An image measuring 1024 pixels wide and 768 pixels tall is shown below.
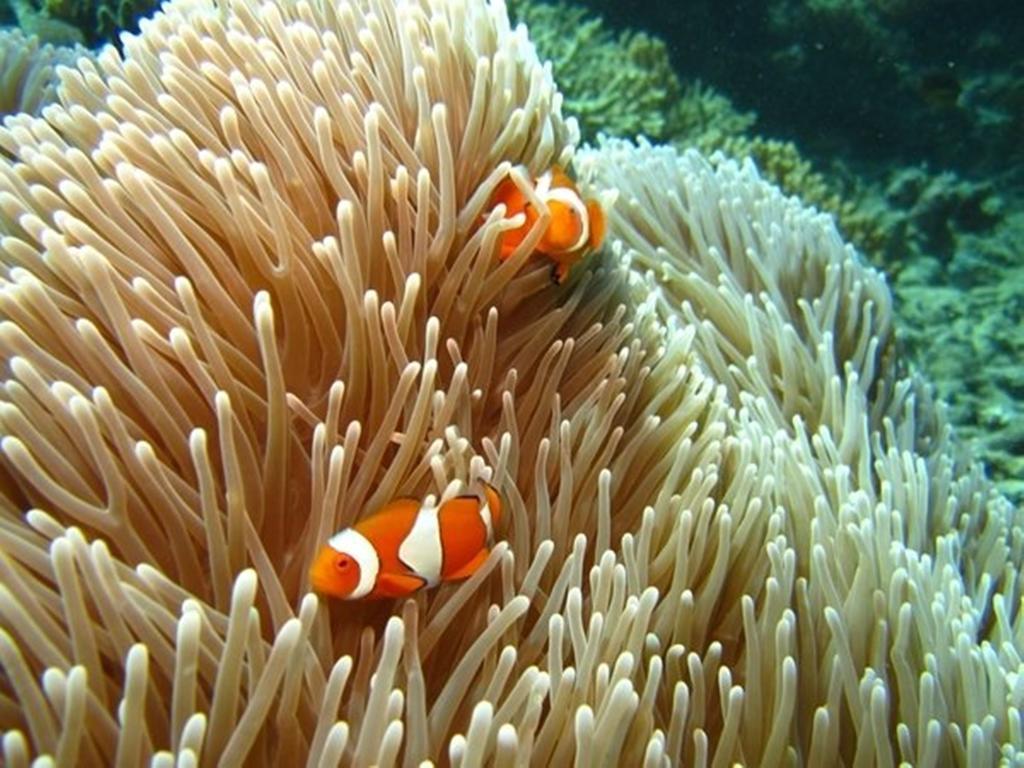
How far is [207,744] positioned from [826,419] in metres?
1.84

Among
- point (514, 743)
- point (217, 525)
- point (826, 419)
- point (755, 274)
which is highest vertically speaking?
point (755, 274)

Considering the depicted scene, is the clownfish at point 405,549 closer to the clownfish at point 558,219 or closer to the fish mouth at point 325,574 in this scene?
the fish mouth at point 325,574

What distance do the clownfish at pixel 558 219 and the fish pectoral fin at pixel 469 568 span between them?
657mm

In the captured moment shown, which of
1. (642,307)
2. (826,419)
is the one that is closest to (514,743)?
(642,307)

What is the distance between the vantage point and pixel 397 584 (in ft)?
4.60

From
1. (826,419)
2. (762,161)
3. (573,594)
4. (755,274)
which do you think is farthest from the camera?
(762,161)

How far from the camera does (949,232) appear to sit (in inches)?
226

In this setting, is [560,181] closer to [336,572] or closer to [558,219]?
[558,219]

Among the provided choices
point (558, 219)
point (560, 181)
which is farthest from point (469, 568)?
point (560, 181)

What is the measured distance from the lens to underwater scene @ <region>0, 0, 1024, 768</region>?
1.25 metres

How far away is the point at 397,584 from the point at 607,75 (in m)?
5.04

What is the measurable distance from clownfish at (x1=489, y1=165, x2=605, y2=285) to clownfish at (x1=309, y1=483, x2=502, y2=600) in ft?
1.94

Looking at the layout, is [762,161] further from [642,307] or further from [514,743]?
[514,743]

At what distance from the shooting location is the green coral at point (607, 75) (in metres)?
5.72
